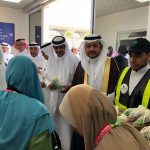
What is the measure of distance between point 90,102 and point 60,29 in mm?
6663

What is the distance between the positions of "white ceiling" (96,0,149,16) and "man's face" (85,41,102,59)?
1252 mm

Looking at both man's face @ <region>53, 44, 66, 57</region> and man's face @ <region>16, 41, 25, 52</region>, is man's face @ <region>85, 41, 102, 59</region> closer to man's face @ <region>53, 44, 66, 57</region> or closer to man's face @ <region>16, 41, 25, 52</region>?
man's face @ <region>53, 44, 66, 57</region>

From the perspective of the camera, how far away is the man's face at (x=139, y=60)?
1.92 m

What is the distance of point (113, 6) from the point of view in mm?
4027

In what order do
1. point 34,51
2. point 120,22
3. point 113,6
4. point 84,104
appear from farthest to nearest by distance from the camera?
point 34,51 → point 113,6 → point 120,22 → point 84,104

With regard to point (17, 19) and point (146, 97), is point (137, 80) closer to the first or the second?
point (146, 97)

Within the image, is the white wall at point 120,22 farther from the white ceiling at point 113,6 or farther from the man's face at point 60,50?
the man's face at point 60,50

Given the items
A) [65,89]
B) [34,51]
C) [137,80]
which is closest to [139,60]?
[137,80]

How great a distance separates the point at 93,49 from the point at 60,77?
770 millimetres

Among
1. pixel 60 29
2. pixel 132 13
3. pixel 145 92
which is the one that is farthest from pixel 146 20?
pixel 60 29

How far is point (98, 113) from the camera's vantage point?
3.26 ft

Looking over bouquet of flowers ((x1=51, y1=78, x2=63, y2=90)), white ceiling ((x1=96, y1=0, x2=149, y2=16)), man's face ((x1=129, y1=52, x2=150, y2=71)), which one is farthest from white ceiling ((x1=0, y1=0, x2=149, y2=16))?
bouquet of flowers ((x1=51, y1=78, x2=63, y2=90))

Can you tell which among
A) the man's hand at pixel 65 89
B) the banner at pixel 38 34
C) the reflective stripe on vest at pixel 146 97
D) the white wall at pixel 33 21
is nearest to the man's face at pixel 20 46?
the banner at pixel 38 34

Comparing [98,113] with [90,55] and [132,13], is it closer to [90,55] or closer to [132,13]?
[90,55]
